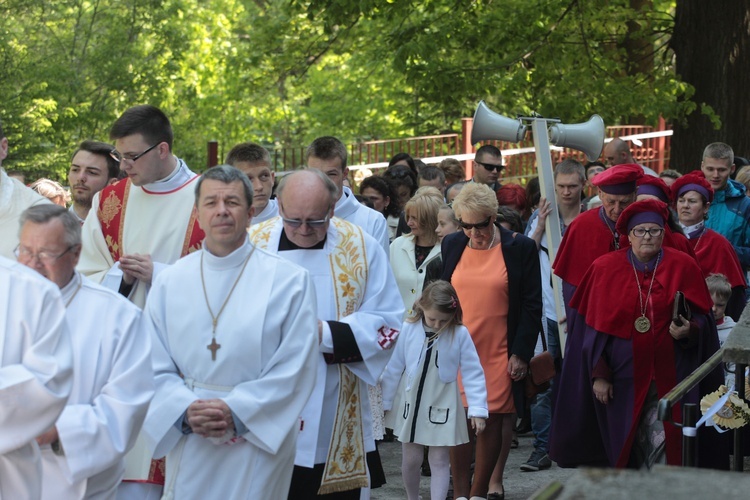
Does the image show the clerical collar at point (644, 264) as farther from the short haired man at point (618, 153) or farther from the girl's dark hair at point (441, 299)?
the short haired man at point (618, 153)

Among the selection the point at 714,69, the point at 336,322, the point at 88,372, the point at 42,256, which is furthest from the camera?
the point at 714,69

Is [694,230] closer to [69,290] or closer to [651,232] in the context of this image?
[651,232]

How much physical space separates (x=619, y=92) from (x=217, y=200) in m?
10.6

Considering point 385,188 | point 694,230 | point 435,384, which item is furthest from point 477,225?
point 385,188

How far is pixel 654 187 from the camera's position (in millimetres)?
7750

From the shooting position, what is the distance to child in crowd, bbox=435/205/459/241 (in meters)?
8.81

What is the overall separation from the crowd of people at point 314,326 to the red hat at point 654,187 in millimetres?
11

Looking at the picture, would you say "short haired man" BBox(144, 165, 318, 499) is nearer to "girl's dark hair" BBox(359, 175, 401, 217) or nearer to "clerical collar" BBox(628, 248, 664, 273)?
Answer: "clerical collar" BBox(628, 248, 664, 273)

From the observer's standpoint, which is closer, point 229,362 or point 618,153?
point 229,362

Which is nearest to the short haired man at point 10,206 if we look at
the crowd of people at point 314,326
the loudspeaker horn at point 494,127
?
the crowd of people at point 314,326

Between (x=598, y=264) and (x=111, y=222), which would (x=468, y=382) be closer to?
(x=598, y=264)

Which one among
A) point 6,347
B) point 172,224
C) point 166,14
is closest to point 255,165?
point 172,224

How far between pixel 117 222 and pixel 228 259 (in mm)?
1374

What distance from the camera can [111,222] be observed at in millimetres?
6387
